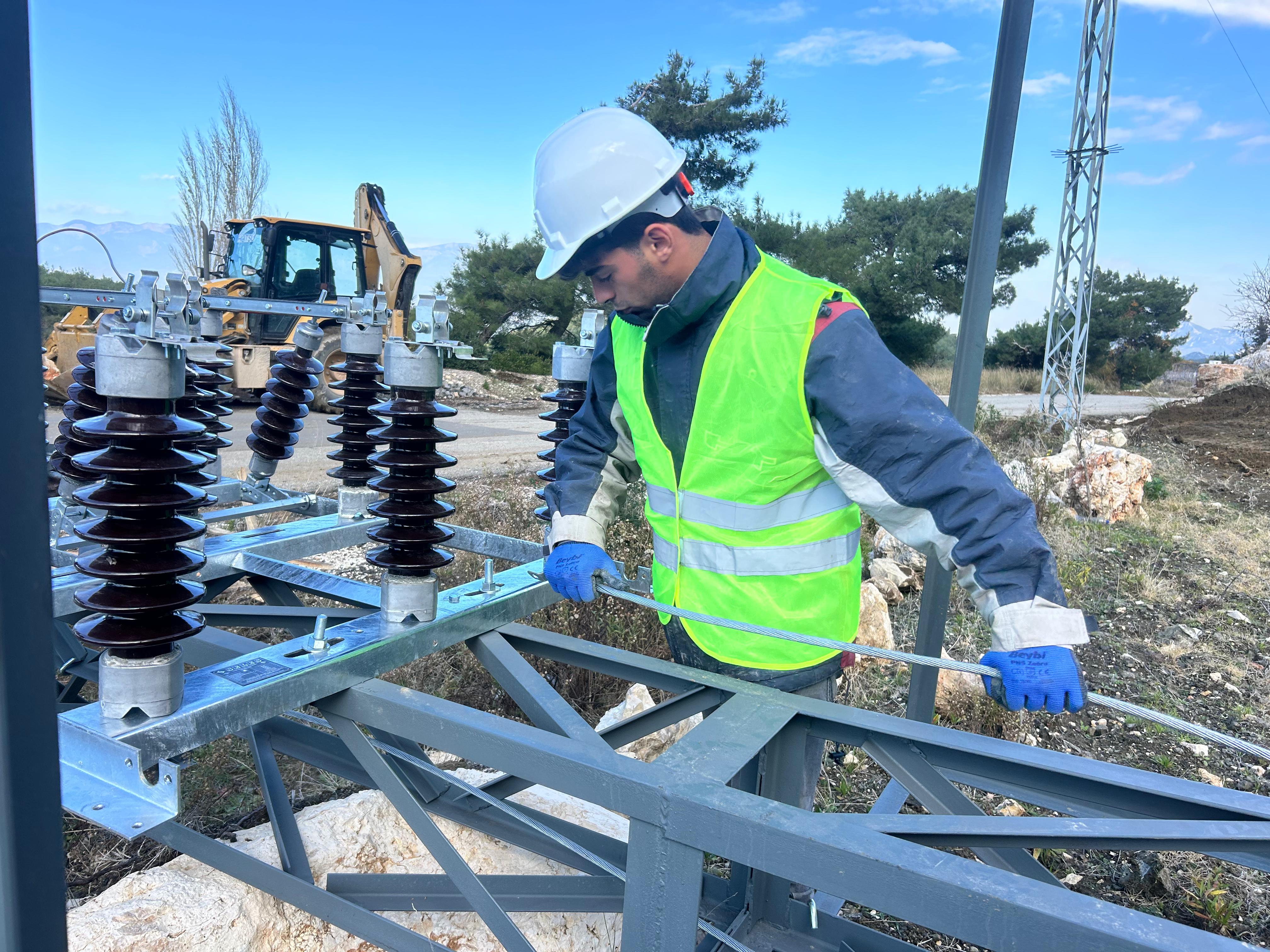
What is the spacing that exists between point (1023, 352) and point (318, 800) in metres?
35.0

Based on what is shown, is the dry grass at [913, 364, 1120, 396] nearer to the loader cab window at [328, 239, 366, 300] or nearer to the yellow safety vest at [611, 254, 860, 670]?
the loader cab window at [328, 239, 366, 300]

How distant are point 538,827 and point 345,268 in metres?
12.8

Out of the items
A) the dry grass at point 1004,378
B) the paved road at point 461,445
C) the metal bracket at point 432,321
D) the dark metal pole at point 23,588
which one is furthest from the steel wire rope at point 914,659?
the dry grass at point 1004,378

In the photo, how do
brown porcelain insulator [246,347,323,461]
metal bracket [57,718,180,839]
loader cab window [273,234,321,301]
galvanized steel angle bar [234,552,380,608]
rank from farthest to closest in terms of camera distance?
loader cab window [273,234,321,301] < brown porcelain insulator [246,347,323,461] < galvanized steel angle bar [234,552,380,608] < metal bracket [57,718,180,839]

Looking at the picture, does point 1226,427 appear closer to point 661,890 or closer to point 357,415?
point 357,415

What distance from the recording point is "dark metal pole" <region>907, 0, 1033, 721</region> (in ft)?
9.55

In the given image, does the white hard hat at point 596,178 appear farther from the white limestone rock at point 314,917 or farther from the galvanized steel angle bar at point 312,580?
the white limestone rock at point 314,917

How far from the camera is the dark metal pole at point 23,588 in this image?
0.78 metres

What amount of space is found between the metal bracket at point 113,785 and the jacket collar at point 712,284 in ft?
4.73

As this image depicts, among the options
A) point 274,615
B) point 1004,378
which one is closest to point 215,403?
point 274,615

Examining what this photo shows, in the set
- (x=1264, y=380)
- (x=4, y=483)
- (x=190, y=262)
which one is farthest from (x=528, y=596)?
(x=190, y=262)

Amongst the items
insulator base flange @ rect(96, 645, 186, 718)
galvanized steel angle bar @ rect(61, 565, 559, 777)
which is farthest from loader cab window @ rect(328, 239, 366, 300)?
insulator base flange @ rect(96, 645, 186, 718)

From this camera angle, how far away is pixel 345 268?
44.3ft

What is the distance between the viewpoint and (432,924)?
8.02 feet
